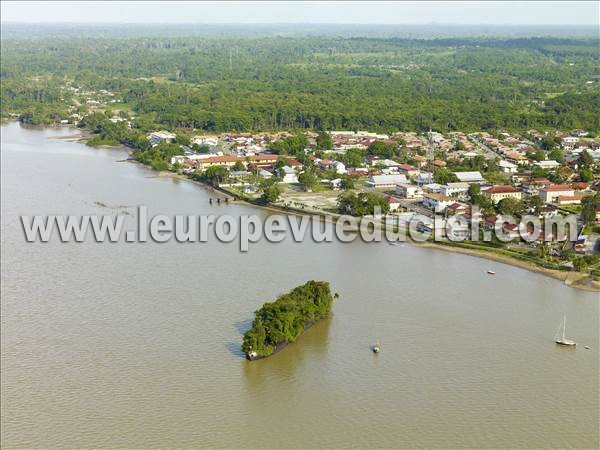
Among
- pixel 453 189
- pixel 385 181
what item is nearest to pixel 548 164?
pixel 453 189

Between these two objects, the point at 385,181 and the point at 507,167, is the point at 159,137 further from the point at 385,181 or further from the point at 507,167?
the point at 507,167

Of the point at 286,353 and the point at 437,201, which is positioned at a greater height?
the point at 437,201

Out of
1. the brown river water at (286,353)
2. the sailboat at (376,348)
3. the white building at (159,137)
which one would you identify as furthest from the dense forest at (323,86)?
the sailboat at (376,348)

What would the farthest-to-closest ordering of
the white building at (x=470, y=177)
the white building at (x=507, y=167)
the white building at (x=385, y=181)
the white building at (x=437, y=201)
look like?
the white building at (x=507, y=167), the white building at (x=470, y=177), the white building at (x=385, y=181), the white building at (x=437, y=201)

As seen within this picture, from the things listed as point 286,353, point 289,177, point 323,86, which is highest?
point 323,86

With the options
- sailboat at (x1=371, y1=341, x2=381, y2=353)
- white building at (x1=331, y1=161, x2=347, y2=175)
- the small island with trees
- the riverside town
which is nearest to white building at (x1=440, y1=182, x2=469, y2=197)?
the riverside town

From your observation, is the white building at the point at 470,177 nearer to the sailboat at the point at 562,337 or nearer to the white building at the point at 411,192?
the white building at the point at 411,192

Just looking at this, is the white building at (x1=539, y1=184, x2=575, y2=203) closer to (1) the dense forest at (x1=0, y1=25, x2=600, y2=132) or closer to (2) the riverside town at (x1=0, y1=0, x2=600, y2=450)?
(2) the riverside town at (x1=0, y1=0, x2=600, y2=450)
